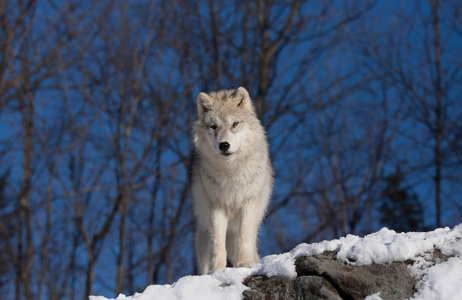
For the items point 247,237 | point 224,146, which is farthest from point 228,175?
point 247,237

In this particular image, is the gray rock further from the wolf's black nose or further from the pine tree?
the pine tree

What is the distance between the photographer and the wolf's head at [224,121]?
743 centimetres

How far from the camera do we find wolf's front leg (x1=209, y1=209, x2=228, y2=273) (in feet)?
23.9

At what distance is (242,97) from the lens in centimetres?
805

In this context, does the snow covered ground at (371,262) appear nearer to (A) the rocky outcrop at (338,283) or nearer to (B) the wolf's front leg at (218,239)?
(A) the rocky outcrop at (338,283)

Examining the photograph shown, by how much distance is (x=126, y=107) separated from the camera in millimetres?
18641

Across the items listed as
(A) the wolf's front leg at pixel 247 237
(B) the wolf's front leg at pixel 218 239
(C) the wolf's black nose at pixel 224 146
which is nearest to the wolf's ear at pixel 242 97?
(C) the wolf's black nose at pixel 224 146

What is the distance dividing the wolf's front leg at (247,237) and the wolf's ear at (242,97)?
134 centimetres

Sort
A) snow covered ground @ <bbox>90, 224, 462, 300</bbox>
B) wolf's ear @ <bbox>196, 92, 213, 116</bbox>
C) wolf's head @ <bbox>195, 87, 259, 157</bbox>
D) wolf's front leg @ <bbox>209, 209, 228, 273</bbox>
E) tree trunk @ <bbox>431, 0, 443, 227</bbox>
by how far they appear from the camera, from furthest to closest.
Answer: tree trunk @ <bbox>431, 0, 443, 227</bbox>, wolf's ear @ <bbox>196, 92, 213, 116</bbox>, wolf's head @ <bbox>195, 87, 259, 157</bbox>, wolf's front leg @ <bbox>209, 209, 228, 273</bbox>, snow covered ground @ <bbox>90, 224, 462, 300</bbox>

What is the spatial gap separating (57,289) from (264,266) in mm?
17682

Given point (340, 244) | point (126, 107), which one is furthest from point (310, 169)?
point (340, 244)

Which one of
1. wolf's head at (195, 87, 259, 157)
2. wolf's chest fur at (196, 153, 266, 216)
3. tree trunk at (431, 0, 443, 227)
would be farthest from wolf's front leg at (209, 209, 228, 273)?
tree trunk at (431, 0, 443, 227)

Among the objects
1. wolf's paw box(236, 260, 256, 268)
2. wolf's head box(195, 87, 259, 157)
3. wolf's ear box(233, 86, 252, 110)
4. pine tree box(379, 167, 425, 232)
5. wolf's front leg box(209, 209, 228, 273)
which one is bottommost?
wolf's paw box(236, 260, 256, 268)

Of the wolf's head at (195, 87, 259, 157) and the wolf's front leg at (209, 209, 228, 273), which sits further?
the wolf's head at (195, 87, 259, 157)
